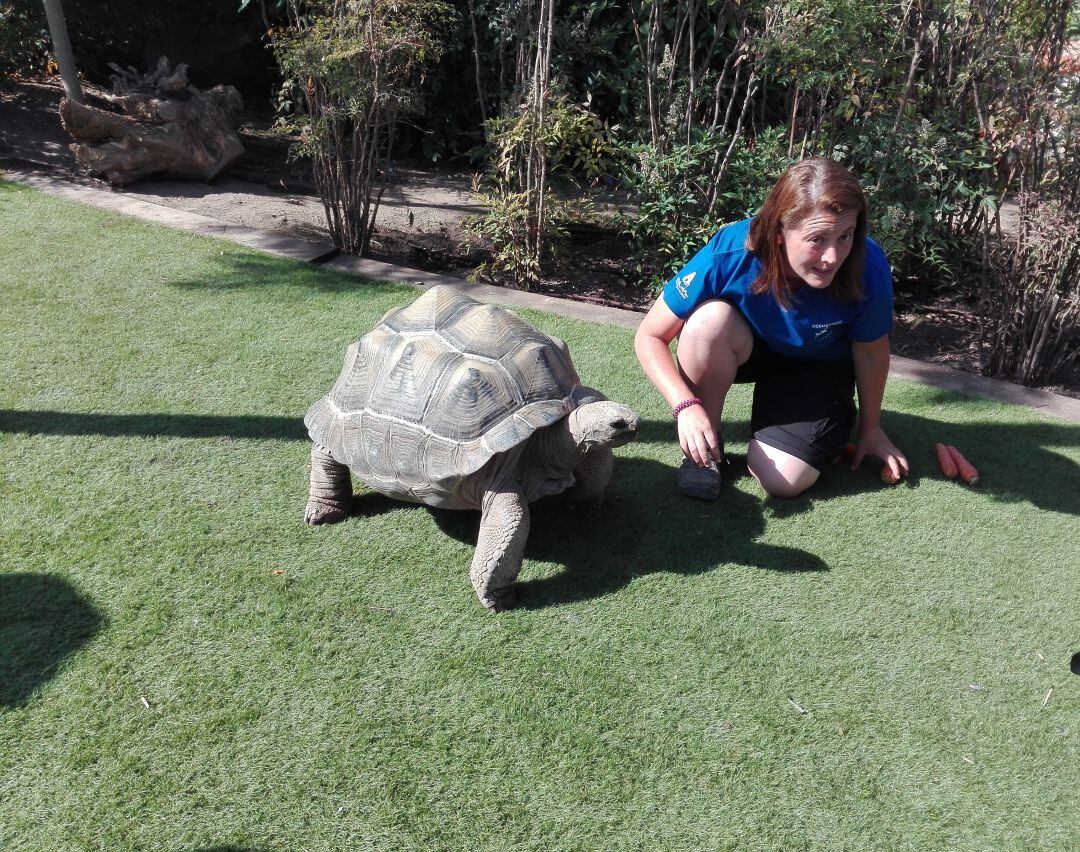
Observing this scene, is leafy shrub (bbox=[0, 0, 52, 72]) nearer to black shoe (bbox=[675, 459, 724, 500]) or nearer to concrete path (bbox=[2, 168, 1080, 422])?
concrete path (bbox=[2, 168, 1080, 422])

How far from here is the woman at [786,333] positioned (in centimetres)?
284

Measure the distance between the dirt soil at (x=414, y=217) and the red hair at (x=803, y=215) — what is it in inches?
71.4

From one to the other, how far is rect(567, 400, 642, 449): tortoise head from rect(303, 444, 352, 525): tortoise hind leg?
2.83 ft

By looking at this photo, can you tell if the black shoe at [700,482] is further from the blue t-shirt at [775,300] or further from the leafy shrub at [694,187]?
the leafy shrub at [694,187]

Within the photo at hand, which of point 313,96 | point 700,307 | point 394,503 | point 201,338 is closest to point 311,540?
point 394,503

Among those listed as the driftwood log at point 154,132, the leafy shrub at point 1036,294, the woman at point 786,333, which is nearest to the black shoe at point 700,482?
the woman at point 786,333

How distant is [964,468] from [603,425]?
171cm

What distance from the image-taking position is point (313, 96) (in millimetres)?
5305

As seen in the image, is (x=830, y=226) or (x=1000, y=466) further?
(x=1000, y=466)

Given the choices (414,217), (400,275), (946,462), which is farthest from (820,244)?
(414,217)

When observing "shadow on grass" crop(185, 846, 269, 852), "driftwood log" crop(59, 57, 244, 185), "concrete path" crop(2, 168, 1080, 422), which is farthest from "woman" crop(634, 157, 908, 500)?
"driftwood log" crop(59, 57, 244, 185)

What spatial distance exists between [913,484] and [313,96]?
406 cm

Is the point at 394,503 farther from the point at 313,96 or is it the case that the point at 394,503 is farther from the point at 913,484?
the point at 313,96

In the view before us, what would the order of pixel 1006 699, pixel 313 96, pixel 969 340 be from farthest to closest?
pixel 313 96
pixel 969 340
pixel 1006 699
